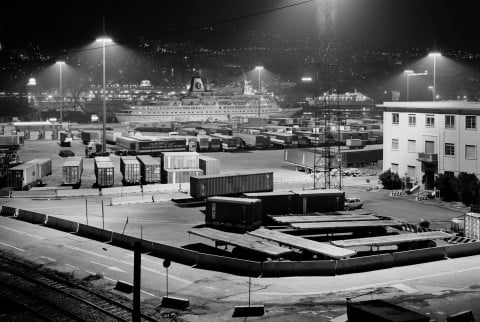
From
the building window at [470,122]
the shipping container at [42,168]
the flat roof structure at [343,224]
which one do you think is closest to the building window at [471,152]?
the building window at [470,122]

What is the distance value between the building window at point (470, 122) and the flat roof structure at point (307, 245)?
19.2 m

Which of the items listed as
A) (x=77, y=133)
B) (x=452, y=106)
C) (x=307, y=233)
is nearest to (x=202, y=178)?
(x=307, y=233)

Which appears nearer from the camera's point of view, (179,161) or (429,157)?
(429,157)

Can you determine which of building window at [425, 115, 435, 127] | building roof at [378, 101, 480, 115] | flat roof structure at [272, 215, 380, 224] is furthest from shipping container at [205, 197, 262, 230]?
building window at [425, 115, 435, 127]

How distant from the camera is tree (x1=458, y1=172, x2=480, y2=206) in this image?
123 feet

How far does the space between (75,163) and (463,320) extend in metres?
36.5

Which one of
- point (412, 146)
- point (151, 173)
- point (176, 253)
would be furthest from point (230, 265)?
point (412, 146)

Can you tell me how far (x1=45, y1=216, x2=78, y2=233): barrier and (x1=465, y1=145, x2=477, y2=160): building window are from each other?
25.4 m

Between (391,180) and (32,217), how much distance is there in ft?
82.4

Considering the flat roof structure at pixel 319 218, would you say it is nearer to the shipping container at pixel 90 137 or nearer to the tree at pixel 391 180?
the tree at pixel 391 180

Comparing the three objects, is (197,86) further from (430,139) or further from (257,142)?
(430,139)

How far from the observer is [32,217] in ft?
110

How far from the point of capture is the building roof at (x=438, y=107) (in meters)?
39.8

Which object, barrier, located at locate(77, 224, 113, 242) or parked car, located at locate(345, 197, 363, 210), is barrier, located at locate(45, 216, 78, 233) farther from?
parked car, located at locate(345, 197, 363, 210)
